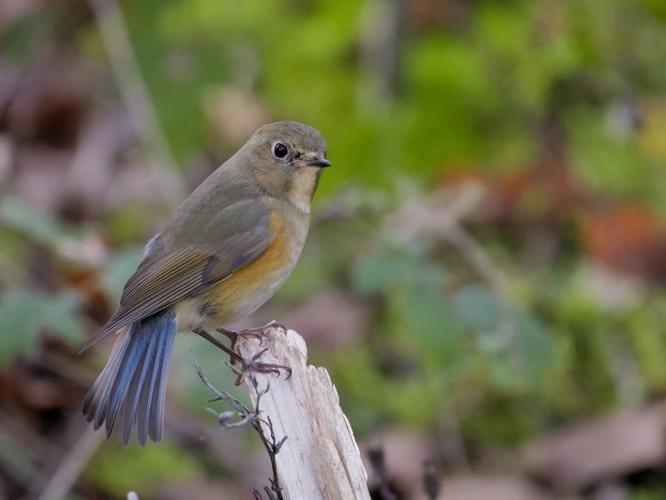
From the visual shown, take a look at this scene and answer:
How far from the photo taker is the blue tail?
369 cm

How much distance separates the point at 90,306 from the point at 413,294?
147cm

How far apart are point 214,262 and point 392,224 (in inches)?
62.7

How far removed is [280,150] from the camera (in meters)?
4.42

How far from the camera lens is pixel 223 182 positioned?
4.43 meters

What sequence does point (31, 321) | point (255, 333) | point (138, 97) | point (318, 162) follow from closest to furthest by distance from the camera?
point (255, 333), point (318, 162), point (31, 321), point (138, 97)

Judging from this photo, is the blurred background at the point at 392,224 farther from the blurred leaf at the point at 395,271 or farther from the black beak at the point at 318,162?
the black beak at the point at 318,162

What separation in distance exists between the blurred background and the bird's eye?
473mm

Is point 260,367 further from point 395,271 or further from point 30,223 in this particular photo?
point 30,223

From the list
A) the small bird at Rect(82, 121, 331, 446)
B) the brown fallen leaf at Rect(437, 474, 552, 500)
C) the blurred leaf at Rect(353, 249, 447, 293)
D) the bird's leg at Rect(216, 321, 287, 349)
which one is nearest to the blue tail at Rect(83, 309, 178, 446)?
the small bird at Rect(82, 121, 331, 446)

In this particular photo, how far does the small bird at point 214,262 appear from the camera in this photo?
3871 mm

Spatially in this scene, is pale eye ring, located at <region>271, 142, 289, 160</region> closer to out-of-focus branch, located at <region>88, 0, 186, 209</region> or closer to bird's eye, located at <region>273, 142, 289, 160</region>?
bird's eye, located at <region>273, 142, 289, 160</region>

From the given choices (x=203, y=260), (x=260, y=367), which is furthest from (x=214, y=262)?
(x=260, y=367)

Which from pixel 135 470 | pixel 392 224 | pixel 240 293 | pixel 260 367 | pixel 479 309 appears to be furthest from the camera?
pixel 392 224

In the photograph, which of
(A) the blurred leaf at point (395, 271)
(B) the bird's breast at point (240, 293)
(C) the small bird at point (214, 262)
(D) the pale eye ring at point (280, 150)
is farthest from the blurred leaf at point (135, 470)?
(D) the pale eye ring at point (280, 150)
